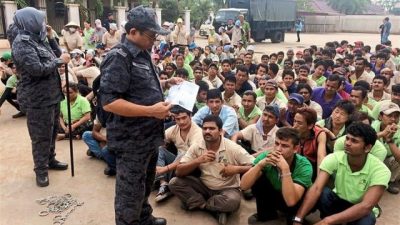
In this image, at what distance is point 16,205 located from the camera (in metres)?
3.50

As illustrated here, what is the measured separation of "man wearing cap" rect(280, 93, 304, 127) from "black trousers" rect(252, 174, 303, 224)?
4.49 feet

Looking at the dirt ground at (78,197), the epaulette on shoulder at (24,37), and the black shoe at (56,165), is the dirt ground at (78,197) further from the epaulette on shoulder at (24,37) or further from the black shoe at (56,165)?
the epaulette on shoulder at (24,37)

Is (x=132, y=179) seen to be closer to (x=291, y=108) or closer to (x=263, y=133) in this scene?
(x=263, y=133)

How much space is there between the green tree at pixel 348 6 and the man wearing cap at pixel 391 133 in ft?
173

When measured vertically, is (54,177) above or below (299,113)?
below

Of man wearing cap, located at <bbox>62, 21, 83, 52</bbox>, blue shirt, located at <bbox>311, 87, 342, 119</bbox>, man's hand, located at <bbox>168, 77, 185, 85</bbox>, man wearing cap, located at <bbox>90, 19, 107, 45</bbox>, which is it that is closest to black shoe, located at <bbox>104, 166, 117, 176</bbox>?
man's hand, located at <bbox>168, 77, 185, 85</bbox>

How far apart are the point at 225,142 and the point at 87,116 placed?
8.95 ft

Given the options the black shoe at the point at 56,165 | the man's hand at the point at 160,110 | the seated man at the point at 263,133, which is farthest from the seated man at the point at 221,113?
the man's hand at the point at 160,110

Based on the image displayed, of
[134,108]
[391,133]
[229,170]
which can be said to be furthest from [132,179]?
[391,133]

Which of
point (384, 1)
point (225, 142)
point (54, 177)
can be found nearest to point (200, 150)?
point (225, 142)

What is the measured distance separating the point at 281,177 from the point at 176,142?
1464mm

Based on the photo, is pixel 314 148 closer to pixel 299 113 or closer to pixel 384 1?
pixel 299 113

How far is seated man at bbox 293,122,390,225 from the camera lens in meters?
2.73

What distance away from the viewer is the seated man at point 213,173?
329 cm
